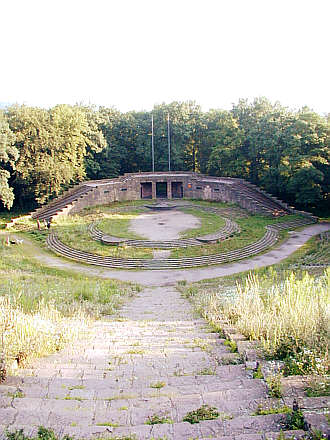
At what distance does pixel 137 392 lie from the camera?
16.3 ft

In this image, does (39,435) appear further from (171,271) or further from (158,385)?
(171,271)

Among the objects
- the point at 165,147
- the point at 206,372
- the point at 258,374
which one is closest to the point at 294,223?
the point at 165,147

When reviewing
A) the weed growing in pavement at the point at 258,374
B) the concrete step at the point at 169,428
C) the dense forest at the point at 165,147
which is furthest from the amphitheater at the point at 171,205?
the concrete step at the point at 169,428

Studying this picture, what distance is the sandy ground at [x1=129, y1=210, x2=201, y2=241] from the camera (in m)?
32.2

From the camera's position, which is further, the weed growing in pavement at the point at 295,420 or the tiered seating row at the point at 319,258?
the tiered seating row at the point at 319,258

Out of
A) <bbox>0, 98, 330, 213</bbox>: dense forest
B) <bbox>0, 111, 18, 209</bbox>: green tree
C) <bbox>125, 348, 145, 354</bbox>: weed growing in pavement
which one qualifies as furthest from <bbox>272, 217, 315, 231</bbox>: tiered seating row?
<bbox>125, 348, 145, 354</bbox>: weed growing in pavement

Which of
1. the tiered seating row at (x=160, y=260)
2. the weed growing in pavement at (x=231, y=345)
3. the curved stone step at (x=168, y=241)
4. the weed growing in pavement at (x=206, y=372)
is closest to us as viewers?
the weed growing in pavement at (x=206, y=372)

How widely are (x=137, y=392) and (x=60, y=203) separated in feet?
133

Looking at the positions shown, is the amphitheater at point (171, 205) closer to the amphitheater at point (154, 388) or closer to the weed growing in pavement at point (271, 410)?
the amphitheater at point (154, 388)

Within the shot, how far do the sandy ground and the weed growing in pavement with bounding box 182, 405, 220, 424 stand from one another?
26.5 metres

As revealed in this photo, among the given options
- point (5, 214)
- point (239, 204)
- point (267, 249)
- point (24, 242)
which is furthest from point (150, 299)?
point (5, 214)

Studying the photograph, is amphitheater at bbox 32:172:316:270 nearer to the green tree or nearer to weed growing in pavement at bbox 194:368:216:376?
the green tree

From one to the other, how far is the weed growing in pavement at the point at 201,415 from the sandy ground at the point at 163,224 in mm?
26514

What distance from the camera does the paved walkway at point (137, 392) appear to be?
3891 mm
